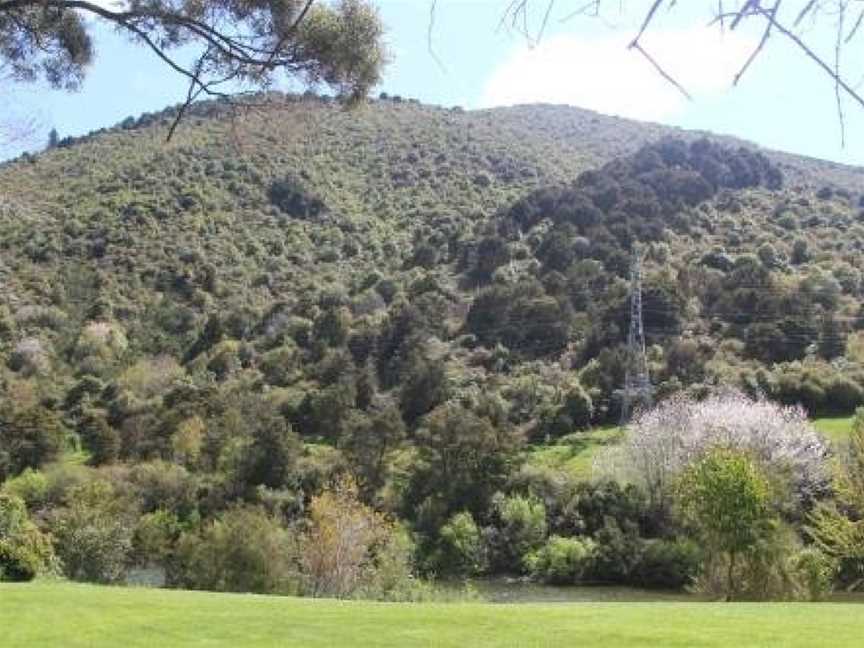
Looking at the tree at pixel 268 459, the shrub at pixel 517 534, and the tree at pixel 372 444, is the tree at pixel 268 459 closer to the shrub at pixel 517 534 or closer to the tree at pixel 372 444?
the tree at pixel 372 444

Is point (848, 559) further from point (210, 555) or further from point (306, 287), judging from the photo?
point (306, 287)

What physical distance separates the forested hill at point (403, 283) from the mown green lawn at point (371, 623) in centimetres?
3147

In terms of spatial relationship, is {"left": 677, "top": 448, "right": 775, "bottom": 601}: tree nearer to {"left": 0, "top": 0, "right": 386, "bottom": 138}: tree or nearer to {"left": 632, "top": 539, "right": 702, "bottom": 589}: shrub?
{"left": 632, "top": 539, "right": 702, "bottom": 589}: shrub

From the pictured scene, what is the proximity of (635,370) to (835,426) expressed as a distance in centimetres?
995

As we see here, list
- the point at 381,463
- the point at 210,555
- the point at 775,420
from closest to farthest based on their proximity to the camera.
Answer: the point at 210,555
the point at 775,420
the point at 381,463

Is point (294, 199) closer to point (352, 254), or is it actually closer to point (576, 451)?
point (352, 254)

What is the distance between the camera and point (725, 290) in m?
61.4

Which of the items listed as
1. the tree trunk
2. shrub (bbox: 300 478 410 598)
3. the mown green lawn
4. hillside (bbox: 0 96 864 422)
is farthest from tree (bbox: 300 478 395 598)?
hillside (bbox: 0 96 864 422)

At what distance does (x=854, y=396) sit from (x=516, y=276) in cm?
2687

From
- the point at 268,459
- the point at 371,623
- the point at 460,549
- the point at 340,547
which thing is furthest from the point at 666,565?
the point at 371,623

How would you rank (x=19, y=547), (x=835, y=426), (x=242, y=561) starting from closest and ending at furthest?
(x=19, y=547) → (x=242, y=561) → (x=835, y=426)

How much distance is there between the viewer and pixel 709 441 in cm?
3800

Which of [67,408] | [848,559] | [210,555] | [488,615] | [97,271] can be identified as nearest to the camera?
[488,615]

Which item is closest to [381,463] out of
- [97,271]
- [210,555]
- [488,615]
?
[210,555]
